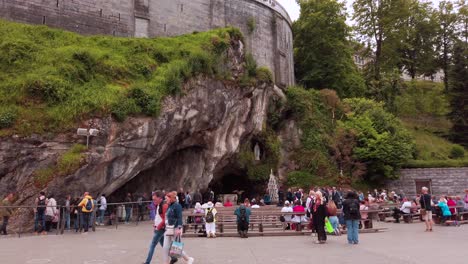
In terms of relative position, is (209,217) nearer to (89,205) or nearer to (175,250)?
(89,205)

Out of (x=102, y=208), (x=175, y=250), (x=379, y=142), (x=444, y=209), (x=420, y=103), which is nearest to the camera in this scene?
(x=175, y=250)

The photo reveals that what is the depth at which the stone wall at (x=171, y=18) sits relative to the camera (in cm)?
2185

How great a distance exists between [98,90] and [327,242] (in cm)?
1197

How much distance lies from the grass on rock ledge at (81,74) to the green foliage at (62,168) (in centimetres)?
130

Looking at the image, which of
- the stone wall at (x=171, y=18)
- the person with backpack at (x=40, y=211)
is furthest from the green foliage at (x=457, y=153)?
the person with backpack at (x=40, y=211)

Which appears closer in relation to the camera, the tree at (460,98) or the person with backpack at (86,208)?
the person with backpack at (86,208)

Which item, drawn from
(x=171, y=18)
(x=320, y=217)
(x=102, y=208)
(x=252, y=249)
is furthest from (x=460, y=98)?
(x=252, y=249)

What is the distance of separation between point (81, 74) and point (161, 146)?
16.4 feet

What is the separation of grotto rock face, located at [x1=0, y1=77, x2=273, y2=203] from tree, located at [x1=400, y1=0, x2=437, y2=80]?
2611 centimetres

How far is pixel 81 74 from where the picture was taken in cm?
1766

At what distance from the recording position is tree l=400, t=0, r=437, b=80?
148 feet

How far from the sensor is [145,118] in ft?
58.5

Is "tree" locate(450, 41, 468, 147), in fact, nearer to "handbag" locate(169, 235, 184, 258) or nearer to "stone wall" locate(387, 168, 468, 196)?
"stone wall" locate(387, 168, 468, 196)

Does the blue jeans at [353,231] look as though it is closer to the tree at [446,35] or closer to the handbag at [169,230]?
the handbag at [169,230]
